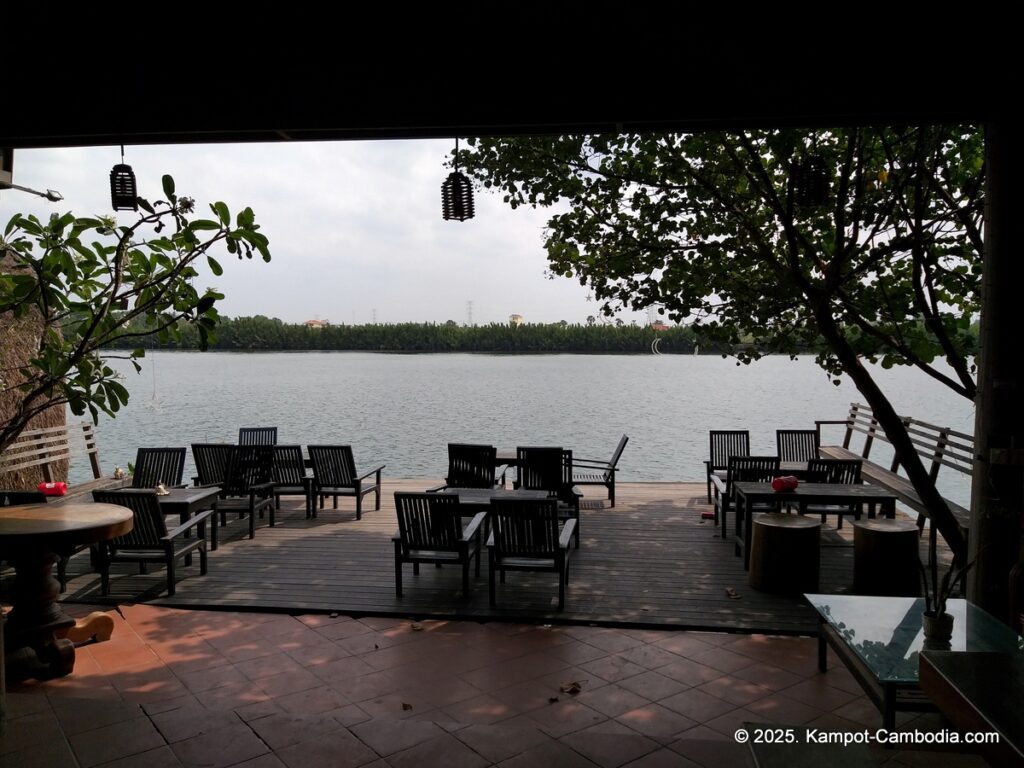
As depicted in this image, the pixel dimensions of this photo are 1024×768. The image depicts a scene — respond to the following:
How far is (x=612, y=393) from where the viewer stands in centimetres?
3919

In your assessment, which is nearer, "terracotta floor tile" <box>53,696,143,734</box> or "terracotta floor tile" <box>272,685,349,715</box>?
"terracotta floor tile" <box>53,696,143,734</box>

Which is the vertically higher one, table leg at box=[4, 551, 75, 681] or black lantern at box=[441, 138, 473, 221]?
black lantern at box=[441, 138, 473, 221]

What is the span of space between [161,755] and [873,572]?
508 centimetres

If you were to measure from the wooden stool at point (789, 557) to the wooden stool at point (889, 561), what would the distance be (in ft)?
1.17

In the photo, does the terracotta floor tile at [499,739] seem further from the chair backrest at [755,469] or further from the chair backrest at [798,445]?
the chair backrest at [798,445]

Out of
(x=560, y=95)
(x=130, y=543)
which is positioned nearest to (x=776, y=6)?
(x=560, y=95)

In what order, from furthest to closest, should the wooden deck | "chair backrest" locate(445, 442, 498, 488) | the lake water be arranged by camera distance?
1. the lake water
2. "chair backrest" locate(445, 442, 498, 488)
3. the wooden deck

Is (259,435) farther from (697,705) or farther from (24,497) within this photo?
(697,705)

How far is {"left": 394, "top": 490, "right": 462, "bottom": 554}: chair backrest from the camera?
6020 mm

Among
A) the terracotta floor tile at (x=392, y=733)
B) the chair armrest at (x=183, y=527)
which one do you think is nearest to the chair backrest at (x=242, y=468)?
the chair armrest at (x=183, y=527)

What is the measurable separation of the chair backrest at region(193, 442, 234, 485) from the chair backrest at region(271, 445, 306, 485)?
61 centimetres

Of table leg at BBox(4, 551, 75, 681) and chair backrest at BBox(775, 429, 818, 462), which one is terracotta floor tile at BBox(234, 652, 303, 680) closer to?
table leg at BBox(4, 551, 75, 681)

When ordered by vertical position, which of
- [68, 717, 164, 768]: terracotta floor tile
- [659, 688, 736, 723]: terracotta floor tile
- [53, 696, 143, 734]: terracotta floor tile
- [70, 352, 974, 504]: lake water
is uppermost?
[68, 717, 164, 768]: terracotta floor tile

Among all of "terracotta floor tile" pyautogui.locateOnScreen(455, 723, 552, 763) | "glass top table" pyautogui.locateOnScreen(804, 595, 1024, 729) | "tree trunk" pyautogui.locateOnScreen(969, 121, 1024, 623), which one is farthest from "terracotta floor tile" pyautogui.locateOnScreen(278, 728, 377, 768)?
"tree trunk" pyautogui.locateOnScreen(969, 121, 1024, 623)
